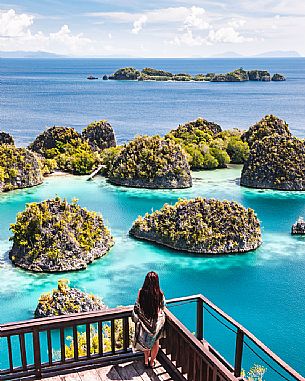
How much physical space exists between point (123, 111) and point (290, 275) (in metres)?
59.5

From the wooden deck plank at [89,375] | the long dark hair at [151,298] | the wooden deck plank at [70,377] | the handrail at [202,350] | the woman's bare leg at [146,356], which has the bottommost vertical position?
the wooden deck plank at [89,375]

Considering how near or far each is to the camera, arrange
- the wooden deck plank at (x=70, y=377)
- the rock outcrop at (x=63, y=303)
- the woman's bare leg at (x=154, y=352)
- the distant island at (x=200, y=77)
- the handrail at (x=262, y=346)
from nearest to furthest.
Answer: the handrail at (x=262, y=346), the wooden deck plank at (x=70, y=377), the woman's bare leg at (x=154, y=352), the rock outcrop at (x=63, y=303), the distant island at (x=200, y=77)

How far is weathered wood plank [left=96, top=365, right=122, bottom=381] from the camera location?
671 centimetres

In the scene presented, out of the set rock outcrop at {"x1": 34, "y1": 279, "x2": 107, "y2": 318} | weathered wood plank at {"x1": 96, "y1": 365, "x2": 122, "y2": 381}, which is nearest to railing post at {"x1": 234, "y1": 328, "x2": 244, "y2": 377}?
weathered wood plank at {"x1": 96, "y1": 365, "x2": 122, "y2": 381}

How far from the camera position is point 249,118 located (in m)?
65.9

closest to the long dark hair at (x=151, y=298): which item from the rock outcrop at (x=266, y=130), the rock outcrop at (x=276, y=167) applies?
the rock outcrop at (x=276, y=167)

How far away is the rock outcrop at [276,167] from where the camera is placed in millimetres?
25844

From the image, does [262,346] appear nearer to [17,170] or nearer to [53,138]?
[17,170]

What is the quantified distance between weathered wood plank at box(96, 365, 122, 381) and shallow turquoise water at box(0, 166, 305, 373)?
4.95 m

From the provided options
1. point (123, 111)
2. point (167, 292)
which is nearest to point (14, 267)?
point (167, 292)

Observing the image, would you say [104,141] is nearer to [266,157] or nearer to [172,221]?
[266,157]

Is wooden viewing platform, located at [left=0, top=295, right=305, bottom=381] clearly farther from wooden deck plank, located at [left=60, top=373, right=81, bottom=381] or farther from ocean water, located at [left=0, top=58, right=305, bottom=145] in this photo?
ocean water, located at [left=0, top=58, right=305, bottom=145]

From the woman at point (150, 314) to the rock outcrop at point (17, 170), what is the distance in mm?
18784

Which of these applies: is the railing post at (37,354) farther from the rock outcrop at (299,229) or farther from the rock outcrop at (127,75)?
the rock outcrop at (127,75)
